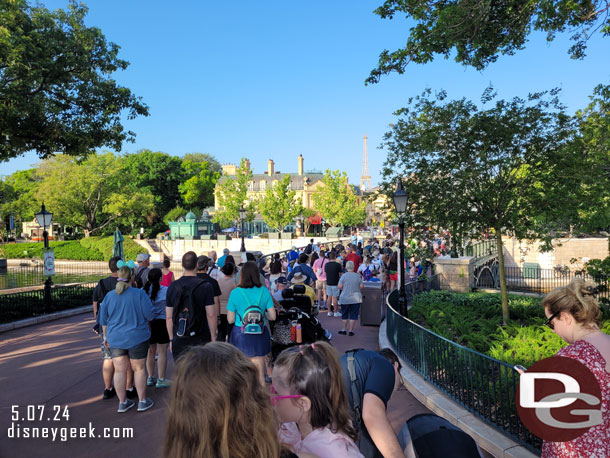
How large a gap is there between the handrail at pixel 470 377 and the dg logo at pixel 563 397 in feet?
5.58

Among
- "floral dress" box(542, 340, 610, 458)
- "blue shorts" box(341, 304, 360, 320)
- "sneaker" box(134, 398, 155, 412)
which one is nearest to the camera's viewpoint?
"floral dress" box(542, 340, 610, 458)

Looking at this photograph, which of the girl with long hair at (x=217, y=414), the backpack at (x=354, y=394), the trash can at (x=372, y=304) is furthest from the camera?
the trash can at (x=372, y=304)

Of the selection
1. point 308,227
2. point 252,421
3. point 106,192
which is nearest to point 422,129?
point 252,421

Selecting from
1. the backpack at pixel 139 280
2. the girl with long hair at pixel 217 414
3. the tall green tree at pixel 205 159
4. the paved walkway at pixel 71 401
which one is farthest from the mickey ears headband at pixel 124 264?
the tall green tree at pixel 205 159

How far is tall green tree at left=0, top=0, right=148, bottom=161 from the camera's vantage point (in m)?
11.1

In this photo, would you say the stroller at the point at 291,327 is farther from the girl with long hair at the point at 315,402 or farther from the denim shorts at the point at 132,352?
the girl with long hair at the point at 315,402

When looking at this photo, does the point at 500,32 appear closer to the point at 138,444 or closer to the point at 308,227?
the point at 138,444

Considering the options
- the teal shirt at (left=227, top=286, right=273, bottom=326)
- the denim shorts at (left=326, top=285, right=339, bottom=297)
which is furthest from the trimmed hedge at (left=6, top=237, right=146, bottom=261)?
the teal shirt at (left=227, top=286, right=273, bottom=326)

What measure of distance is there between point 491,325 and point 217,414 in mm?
8632

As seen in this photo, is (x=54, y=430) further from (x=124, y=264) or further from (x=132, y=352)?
(x=124, y=264)

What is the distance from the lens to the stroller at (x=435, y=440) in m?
2.08

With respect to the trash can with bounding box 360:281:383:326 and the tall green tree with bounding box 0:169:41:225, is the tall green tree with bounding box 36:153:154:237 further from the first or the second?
the trash can with bounding box 360:281:383:326

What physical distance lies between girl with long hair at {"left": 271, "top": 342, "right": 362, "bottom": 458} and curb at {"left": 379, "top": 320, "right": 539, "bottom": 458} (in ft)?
9.72

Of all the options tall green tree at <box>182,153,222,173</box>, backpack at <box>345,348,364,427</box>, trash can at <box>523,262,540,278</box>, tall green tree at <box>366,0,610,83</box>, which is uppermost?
tall green tree at <box>182,153,222,173</box>
